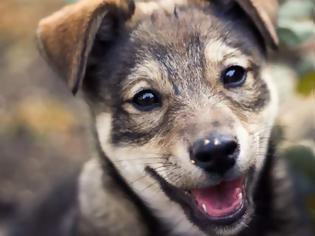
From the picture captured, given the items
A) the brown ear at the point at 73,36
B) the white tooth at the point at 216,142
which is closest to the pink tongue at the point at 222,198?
the white tooth at the point at 216,142

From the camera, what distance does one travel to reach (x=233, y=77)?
3.31m

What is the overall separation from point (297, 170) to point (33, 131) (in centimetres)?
190

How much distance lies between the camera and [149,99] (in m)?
3.30

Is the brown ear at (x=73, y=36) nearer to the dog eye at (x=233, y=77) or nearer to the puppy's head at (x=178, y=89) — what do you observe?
the puppy's head at (x=178, y=89)

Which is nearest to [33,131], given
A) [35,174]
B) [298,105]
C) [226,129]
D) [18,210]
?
[35,174]

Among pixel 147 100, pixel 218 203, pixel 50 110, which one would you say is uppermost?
pixel 147 100

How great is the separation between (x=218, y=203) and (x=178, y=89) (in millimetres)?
423

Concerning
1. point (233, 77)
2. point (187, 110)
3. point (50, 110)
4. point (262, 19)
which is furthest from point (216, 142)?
point (50, 110)

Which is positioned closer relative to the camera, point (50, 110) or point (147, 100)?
point (147, 100)

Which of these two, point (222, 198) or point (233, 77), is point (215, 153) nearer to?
point (222, 198)

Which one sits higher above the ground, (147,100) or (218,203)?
(147,100)

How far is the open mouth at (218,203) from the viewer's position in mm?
3178

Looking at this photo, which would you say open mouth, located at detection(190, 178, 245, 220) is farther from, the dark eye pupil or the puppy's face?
the dark eye pupil

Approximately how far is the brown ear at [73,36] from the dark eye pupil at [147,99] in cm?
22
